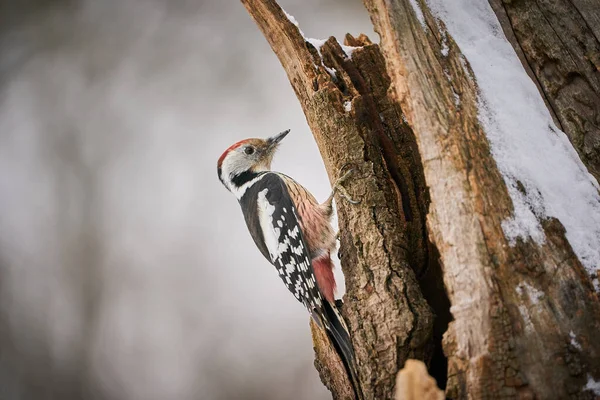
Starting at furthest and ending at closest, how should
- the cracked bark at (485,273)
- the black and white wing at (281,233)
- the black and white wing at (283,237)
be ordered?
the black and white wing at (281,233) < the black and white wing at (283,237) < the cracked bark at (485,273)

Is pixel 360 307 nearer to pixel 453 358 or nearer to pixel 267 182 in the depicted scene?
pixel 453 358

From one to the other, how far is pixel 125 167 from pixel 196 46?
1271 millimetres

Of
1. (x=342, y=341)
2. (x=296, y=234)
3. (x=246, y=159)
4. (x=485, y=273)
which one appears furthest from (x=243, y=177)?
(x=485, y=273)

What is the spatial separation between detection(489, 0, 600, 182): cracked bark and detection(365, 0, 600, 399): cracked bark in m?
0.51

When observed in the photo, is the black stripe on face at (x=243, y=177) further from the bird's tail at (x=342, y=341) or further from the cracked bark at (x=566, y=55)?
the cracked bark at (x=566, y=55)

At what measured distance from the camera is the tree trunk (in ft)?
4.36

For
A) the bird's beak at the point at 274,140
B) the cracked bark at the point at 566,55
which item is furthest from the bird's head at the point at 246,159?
the cracked bark at the point at 566,55

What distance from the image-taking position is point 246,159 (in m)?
3.29

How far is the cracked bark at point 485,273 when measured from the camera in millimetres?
1308

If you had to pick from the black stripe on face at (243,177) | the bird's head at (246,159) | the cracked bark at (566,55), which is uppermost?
the bird's head at (246,159)

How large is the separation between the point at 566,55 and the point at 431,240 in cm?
100

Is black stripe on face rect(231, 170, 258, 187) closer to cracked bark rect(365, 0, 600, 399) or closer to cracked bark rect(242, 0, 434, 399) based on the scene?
cracked bark rect(242, 0, 434, 399)

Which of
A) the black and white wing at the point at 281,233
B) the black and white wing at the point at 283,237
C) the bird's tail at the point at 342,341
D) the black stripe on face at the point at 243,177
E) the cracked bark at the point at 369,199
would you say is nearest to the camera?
the cracked bark at the point at 369,199

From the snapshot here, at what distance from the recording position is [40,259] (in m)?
4.46
